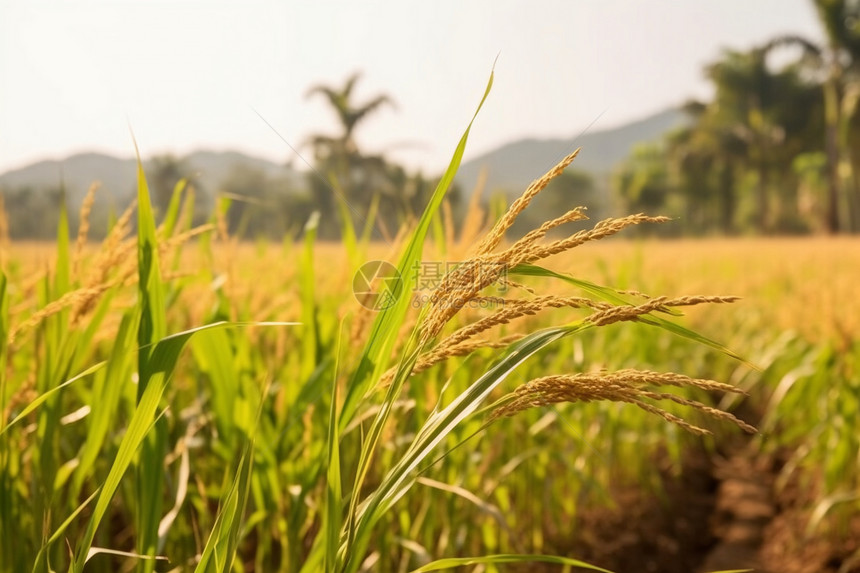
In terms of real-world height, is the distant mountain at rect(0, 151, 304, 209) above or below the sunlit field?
above

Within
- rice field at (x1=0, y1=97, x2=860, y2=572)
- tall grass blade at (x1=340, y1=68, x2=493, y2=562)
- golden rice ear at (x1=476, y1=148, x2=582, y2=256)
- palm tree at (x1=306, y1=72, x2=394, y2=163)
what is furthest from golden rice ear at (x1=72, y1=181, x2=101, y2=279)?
palm tree at (x1=306, y1=72, x2=394, y2=163)

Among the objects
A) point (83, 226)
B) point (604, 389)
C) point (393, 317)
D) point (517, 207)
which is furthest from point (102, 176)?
point (604, 389)

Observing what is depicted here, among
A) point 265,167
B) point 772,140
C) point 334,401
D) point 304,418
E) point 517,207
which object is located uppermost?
point 772,140

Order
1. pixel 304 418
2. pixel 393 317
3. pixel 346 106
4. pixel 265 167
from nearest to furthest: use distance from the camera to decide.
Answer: pixel 393 317, pixel 304 418, pixel 265 167, pixel 346 106

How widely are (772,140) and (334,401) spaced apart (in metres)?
42.9

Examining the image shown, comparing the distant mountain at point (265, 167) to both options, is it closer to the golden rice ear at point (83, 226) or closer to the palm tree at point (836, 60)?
the golden rice ear at point (83, 226)

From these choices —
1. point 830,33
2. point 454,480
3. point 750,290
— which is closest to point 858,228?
point 830,33

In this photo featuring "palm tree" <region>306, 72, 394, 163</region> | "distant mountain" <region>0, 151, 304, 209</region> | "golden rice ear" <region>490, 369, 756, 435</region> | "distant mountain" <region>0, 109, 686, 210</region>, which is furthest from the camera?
"palm tree" <region>306, 72, 394, 163</region>

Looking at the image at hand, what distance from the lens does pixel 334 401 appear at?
679 millimetres

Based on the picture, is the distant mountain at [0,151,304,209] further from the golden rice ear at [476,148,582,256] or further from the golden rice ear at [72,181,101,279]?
the golden rice ear at [476,148,582,256]

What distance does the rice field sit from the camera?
67cm

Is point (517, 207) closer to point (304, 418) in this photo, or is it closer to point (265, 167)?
point (304, 418)

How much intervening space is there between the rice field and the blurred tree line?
31.4 meters

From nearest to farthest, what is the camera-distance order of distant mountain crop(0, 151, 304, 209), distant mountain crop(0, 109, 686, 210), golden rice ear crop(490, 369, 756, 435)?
1. golden rice ear crop(490, 369, 756, 435)
2. distant mountain crop(0, 109, 686, 210)
3. distant mountain crop(0, 151, 304, 209)
